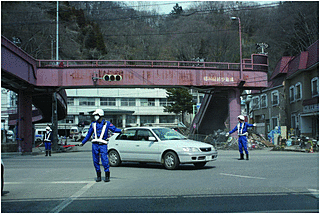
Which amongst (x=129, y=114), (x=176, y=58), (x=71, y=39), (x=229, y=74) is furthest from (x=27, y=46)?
(x=229, y=74)

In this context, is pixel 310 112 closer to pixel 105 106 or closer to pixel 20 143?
pixel 20 143

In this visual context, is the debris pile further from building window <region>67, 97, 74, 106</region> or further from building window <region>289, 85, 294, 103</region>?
building window <region>67, 97, 74, 106</region>

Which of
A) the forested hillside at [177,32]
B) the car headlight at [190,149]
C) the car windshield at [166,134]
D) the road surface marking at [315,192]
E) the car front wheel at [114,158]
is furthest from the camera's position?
the forested hillside at [177,32]

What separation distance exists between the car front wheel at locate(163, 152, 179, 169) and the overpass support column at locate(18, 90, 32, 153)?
1868cm

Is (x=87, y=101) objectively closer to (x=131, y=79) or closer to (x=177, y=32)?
(x=177, y=32)

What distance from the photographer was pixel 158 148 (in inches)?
487

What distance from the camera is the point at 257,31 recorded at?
5609cm

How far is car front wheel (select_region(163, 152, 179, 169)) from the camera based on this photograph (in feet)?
39.2

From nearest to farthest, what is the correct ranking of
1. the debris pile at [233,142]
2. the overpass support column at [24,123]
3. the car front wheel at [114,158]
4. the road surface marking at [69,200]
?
the road surface marking at [69,200] < the car front wheel at [114,158] < the debris pile at [233,142] < the overpass support column at [24,123]

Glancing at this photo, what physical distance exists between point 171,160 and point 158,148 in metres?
0.63

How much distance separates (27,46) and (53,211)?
50338 mm

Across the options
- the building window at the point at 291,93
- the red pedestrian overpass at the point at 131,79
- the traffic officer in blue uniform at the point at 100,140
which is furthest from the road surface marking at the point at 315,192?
the building window at the point at 291,93

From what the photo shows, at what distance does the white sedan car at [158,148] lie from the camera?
1186 centimetres

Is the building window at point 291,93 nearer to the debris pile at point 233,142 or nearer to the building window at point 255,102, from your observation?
the debris pile at point 233,142
